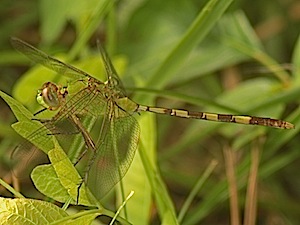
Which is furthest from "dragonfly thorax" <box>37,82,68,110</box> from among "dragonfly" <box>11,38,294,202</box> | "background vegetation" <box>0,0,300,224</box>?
"background vegetation" <box>0,0,300,224</box>

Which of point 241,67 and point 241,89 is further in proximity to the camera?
point 241,67

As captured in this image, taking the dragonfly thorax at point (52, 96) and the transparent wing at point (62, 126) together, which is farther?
the dragonfly thorax at point (52, 96)

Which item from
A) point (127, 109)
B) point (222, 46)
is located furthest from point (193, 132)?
point (127, 109)

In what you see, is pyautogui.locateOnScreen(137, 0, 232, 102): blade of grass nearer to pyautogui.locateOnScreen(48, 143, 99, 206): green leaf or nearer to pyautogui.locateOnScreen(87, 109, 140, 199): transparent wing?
pyautogui.locateOnScreen(87, 109, 140, 199): transparent wing

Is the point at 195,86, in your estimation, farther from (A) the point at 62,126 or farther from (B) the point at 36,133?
(B) the point at 36,133

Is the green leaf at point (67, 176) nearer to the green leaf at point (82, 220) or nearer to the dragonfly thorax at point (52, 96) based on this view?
the green leaf at point (82, 220)

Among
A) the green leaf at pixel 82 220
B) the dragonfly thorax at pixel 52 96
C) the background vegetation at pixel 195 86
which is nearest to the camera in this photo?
the green leaf at pixel 82 220

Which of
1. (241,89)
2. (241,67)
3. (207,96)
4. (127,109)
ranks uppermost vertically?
(241,67)

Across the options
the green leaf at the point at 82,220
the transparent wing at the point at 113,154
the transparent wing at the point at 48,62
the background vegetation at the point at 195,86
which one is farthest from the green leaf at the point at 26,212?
the transparent wing at the point at 48,62

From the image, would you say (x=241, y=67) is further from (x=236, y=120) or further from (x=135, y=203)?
(x=135, y=203)
